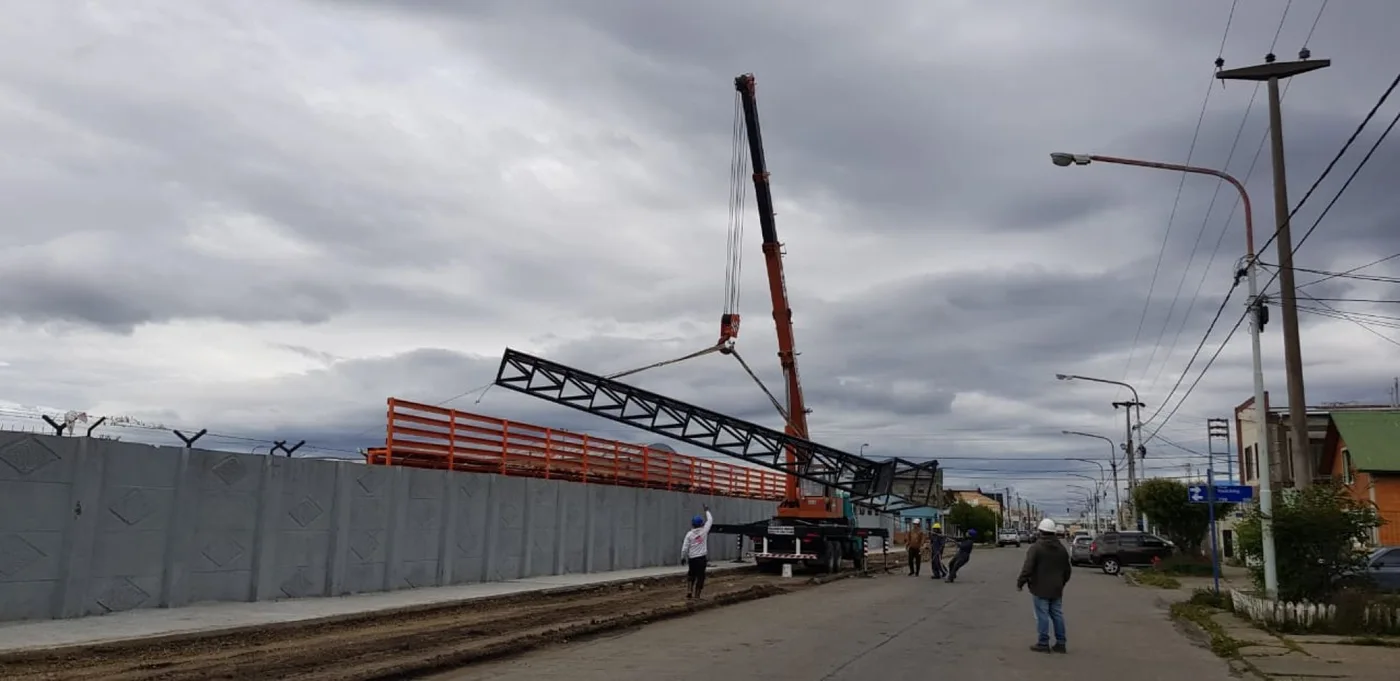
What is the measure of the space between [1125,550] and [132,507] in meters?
32.1

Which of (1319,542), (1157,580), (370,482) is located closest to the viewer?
(1319,542)

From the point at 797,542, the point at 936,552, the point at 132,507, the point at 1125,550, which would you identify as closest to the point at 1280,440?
the point at 1125,550

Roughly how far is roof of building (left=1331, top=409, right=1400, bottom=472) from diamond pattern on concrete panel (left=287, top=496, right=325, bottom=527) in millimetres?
33830

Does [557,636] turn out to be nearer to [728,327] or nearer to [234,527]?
[234,527]

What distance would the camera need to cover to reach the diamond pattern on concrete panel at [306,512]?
17969 millimetres

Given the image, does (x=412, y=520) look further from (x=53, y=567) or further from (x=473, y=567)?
(x=53, y=567)

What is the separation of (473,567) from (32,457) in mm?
10404

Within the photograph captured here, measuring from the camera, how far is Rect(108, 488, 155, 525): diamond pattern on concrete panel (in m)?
14.8

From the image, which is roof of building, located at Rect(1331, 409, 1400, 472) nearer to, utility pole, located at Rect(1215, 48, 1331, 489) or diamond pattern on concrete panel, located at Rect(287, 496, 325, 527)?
utility pole, located at Rect(1215, 48, 1331, 489)

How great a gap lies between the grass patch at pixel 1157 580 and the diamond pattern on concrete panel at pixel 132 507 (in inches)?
943

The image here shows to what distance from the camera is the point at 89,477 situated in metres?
14.4

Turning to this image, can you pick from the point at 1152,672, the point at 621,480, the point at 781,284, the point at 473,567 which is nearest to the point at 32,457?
the point at 473,567

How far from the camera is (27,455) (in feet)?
44.7

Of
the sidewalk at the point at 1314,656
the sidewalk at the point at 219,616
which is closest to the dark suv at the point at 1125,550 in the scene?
the sidewalk at the point at 219,616
